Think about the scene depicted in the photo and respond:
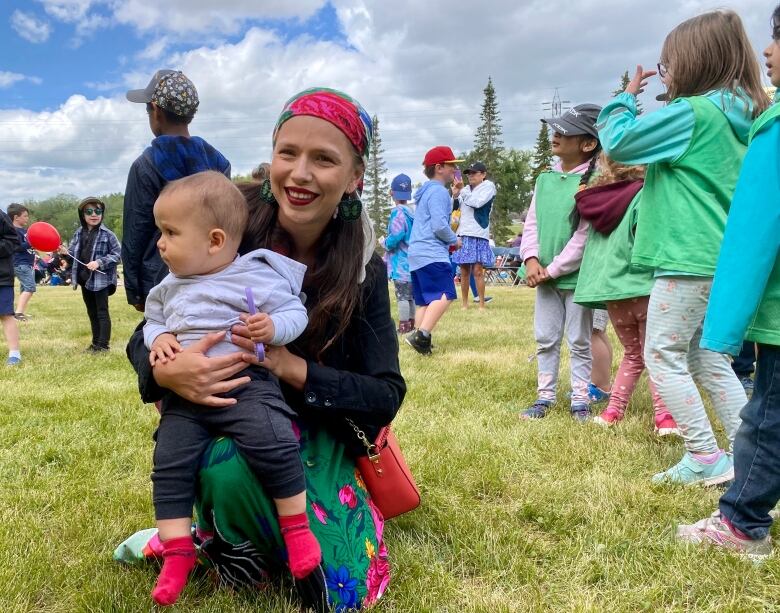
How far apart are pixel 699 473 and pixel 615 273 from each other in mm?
1203

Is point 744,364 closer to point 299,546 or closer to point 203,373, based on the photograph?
point 299,546

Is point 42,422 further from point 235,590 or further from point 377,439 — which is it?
point 377,439

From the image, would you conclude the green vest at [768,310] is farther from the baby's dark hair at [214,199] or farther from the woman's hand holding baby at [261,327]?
the baby's dark hair at [214,199]

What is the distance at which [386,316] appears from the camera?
2.19m

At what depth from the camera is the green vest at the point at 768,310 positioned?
6.71 ft

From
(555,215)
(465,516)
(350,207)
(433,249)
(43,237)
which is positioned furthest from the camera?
(43,237)

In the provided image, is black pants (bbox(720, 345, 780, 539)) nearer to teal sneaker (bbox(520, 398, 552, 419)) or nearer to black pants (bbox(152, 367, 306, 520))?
black pants (bbox(152, 367, 306, 520))

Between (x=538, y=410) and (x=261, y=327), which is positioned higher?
(x=261, y=327)

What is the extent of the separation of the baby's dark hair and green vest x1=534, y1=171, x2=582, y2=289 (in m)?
2.79

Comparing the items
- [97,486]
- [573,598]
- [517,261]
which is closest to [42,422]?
[97,486]

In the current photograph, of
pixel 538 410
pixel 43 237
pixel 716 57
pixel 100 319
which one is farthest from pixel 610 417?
pixel 43 237

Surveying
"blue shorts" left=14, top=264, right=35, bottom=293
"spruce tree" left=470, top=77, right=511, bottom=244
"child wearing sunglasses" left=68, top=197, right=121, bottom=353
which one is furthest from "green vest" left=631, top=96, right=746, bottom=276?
"spruce tree" left=470, top=77, right=511, bottom=244

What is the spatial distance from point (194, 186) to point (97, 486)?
73.6 inches

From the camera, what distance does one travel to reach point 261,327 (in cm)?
176
